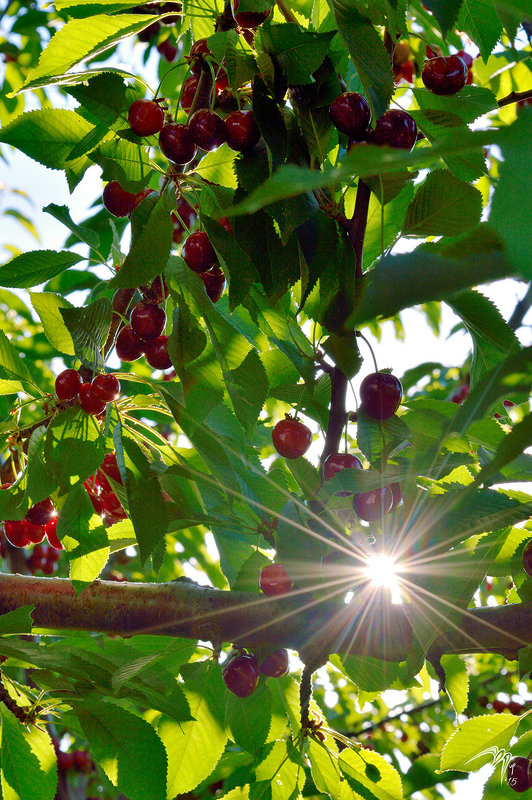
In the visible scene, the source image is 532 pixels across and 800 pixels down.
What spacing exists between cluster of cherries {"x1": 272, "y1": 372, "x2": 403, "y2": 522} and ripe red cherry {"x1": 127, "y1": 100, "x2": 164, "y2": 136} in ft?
1.52

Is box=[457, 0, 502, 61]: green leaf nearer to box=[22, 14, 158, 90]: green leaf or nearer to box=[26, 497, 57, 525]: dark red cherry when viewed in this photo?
box=[22, 14, 158, 90]: green leaf

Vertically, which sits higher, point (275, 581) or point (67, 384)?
point (67, 384)

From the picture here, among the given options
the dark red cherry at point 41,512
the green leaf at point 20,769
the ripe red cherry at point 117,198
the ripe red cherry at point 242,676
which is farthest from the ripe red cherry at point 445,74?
the green leaf at point 20,769

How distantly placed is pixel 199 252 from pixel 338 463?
385 mm

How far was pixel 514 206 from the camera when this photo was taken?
0.32 metres

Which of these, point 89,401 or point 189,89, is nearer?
point 189,89

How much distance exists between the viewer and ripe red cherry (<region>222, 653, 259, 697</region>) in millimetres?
1409

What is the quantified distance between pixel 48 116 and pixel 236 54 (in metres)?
0.39

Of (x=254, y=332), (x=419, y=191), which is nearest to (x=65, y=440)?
(x=254, y=332)

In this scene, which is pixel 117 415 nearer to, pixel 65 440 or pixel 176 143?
pixel 65 440

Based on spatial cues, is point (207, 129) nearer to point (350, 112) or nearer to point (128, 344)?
point (350, 112)

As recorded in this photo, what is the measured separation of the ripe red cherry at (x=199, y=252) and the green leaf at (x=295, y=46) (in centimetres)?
29

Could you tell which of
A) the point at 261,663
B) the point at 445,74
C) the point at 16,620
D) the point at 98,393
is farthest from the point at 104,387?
the point at 445,74

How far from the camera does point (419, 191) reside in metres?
0.98
